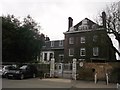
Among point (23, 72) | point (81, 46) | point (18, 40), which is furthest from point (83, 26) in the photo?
point (23, 72)

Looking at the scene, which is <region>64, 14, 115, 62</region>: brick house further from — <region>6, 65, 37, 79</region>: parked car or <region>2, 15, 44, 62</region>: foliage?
<region>6, 65, 37, 79</region>: parked car

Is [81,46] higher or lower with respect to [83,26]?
lower

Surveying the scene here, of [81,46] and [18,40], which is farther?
[81,46]

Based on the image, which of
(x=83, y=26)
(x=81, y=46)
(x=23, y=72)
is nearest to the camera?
(x=23, y=72)

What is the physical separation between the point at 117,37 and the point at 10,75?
1579cm

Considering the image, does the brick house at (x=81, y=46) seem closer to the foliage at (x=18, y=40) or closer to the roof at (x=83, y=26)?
the roof at (x=83, y=26)

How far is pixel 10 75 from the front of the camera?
85.4 feet

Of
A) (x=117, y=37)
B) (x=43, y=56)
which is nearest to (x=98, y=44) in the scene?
(x=117, y=37)

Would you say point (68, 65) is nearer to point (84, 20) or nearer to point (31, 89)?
point (31, 89)

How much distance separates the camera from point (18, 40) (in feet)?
116

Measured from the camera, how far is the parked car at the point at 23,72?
2584 centimetres

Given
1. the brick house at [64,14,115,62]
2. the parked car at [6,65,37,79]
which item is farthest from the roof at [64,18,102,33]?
the parked car at [6,65,37,79]

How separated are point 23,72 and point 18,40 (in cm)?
955

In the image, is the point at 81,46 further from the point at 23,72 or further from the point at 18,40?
the point at 23,72
